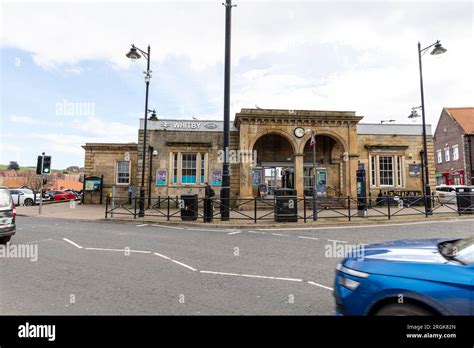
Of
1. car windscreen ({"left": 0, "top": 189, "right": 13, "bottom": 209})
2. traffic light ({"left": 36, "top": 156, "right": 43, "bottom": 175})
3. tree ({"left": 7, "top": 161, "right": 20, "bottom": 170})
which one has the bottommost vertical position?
car windscreen ({"left": 0, "top": 189, "right": 13, "bottom": 209})

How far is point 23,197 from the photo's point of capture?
83.0 feet

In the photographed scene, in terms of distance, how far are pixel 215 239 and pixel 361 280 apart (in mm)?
6738

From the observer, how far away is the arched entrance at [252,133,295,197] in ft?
70.1

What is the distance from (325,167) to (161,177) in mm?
12746

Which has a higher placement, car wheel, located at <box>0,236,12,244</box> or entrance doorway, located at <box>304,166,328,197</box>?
entrance doorway, located at <box>304,166,328,197</box>

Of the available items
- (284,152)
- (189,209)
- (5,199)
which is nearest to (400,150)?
(284,152)

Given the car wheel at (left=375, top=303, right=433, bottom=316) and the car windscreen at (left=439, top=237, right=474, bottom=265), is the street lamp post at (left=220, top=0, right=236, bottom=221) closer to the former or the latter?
the car windscreen at (left=439, top=237, right=474, bottom=265)

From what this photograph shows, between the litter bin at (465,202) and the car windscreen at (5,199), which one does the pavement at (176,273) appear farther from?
the litter bin at (465,202)

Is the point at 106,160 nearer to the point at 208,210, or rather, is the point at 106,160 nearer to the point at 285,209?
the point at 208,210

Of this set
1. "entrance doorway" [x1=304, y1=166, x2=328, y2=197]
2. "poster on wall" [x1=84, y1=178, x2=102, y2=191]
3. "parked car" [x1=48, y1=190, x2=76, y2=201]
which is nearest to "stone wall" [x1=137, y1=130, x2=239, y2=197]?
"entrance doorway" [x1=304, y1=166, x2=328, y2=197]

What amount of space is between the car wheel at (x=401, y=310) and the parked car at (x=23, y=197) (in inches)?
1220

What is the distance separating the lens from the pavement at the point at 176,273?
378 centimetres

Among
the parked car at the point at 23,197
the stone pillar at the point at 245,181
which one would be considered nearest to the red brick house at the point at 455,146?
the stone pillar at the point at 245,181

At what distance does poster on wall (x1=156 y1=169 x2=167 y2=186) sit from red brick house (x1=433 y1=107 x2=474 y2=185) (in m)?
36.0
